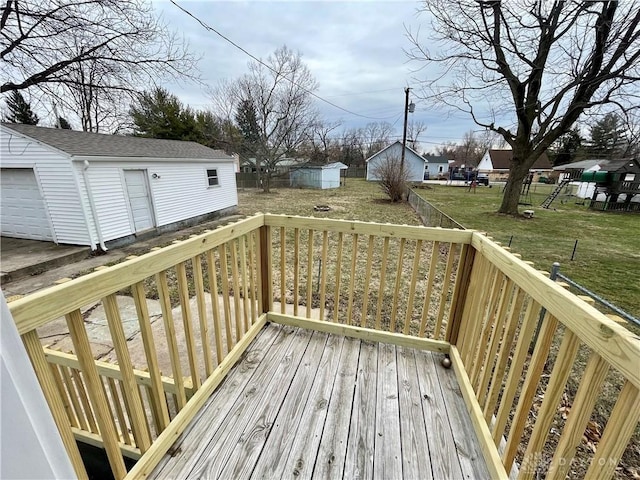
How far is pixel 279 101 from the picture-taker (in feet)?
58.2

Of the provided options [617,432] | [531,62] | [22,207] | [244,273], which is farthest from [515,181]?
[22,207]

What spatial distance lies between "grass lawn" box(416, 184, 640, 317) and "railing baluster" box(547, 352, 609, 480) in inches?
176

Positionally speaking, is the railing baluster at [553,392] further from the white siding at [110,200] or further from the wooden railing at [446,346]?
the white siding at [110,200]

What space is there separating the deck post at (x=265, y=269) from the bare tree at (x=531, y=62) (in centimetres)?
844

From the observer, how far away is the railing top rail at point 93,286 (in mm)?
803

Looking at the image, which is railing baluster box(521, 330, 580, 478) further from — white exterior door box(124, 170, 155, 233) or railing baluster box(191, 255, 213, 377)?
white exterior door box(124, 170, 155, 233)

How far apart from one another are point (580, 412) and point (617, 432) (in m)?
0.12

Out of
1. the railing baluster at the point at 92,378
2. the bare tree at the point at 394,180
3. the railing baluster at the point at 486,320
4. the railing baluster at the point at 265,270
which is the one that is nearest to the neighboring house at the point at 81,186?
the railing baluster at the point at 265,270

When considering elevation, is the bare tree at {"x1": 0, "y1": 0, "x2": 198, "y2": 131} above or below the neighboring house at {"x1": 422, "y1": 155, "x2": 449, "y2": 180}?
above

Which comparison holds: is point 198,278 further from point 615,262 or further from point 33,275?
point 615,262

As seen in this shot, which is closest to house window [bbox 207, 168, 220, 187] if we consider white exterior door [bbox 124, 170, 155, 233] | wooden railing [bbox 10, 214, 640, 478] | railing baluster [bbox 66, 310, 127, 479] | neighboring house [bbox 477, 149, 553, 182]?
white exterior door [bbox 124, 170, 155, 233]

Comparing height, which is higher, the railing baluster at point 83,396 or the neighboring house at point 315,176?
the neighboring house at point 315,176

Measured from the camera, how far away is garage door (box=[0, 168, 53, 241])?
661 centimetres

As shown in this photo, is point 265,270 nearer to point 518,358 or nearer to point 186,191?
point 518,358
